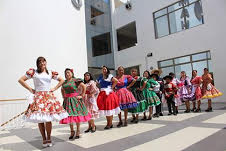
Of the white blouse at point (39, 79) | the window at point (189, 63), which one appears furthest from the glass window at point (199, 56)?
the white blouse at point (39, 79)

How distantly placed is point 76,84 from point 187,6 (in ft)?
33.1

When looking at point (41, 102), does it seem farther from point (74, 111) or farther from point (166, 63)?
point (166, 63)

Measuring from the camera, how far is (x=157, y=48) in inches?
475

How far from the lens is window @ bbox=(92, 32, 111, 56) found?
45.4 ft

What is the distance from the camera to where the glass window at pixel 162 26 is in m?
11.9

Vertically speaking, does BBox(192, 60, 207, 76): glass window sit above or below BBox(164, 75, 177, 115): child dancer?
above


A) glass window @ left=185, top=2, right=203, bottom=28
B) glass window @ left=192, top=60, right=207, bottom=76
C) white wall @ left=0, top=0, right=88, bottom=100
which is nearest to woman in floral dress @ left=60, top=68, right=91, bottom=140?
white wall @ left=0, top=0, right=88, bottom=100

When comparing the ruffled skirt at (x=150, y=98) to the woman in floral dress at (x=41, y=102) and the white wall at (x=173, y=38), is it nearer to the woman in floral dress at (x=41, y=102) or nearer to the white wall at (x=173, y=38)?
the woman in floral dress at (x=41, y=102)

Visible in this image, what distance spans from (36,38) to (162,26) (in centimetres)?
852

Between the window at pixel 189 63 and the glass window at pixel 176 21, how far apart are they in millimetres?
1999

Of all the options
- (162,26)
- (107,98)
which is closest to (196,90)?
(107,98)

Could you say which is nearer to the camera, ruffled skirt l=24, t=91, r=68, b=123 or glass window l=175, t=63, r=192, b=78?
ruffled skirt l=24, t=91, r=68, b=123

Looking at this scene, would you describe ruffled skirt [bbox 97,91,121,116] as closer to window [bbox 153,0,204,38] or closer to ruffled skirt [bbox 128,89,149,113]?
ruffled skirt [bbox 128,89,149,113]

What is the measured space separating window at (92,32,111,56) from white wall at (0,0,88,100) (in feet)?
12.0
